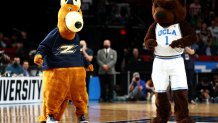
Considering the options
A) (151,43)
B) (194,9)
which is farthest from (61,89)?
(194,9)

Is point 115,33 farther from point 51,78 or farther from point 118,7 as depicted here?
point 51,78

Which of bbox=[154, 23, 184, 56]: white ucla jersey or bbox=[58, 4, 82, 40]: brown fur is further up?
bbox=[58, 4, 82, 40]: brown fur

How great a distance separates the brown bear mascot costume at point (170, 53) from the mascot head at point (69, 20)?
1246 millimetres

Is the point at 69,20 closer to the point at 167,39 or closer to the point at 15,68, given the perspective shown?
the point at 167,39

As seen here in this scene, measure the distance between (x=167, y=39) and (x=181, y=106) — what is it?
3.31 ft

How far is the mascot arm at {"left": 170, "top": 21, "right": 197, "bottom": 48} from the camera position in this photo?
27.5 ft

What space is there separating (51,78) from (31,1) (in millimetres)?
15415

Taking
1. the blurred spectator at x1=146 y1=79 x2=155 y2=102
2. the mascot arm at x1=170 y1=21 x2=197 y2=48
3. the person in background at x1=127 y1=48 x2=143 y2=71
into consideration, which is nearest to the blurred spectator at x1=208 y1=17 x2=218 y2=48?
the person in background at x1=127 y1=48 x2=143 y2=71

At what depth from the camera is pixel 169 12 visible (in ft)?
27.6

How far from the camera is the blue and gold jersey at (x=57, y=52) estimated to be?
9.22 m

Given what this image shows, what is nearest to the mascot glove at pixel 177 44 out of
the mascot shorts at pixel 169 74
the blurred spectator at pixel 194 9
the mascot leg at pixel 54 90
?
the mascot shorts at pixel 169 74

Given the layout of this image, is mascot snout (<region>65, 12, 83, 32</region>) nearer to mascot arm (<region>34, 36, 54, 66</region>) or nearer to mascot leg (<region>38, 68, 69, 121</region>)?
mascot arm (<region>34, 36, 54, 66</region>)

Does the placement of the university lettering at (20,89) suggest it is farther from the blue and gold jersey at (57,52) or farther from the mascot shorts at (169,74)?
the mascot shorts at (169,74)

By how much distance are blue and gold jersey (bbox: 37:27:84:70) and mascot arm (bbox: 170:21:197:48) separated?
1.78m
